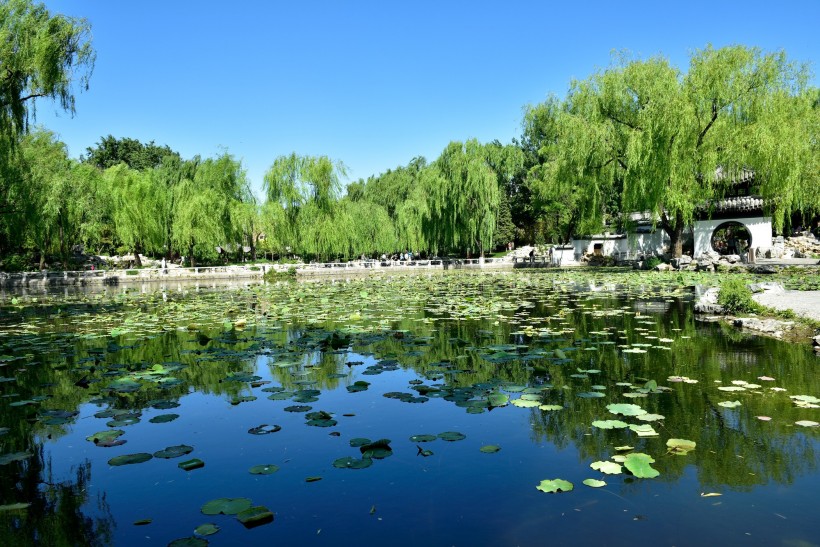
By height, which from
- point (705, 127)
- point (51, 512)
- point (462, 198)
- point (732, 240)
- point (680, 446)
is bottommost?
point (51, 512)

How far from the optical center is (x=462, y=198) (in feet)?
109

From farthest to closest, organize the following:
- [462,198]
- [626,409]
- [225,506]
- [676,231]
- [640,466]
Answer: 1. [462,198]
2. [676,231]
3. [626,409]
4. [640,466]
5. [225,506]

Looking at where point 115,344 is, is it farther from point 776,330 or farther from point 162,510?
point 776,330

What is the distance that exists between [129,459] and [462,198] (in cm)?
3075

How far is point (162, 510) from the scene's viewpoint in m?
2.63

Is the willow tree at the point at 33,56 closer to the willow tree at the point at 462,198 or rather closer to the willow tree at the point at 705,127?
the willow tree at the point at 705,127

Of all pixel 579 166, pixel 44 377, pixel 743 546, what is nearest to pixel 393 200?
pixel 579 166

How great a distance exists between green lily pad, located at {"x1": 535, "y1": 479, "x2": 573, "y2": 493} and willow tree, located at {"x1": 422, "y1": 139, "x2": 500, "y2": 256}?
1203 inches

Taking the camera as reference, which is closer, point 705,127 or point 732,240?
point 705,127

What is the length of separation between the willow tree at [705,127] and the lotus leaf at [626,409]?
17.4 metres

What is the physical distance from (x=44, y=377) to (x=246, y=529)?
410 centimetres

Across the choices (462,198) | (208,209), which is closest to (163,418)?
(208,209)

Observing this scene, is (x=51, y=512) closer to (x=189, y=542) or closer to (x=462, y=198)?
(x=189, y=542)

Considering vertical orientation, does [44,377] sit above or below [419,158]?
below
